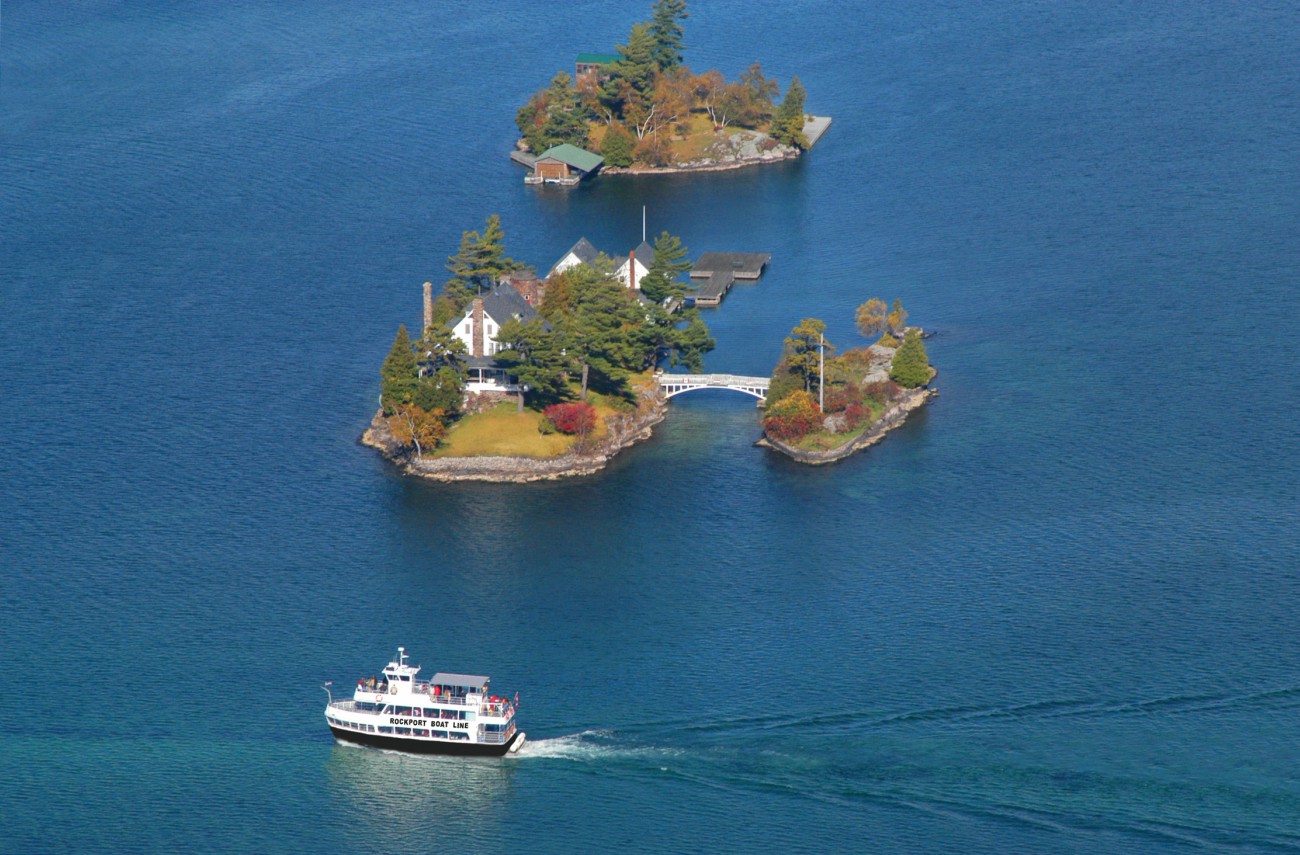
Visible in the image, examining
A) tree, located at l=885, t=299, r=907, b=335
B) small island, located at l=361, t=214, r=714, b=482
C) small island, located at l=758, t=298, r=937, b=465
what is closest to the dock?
small island, located at l=361, t=214, r=714, b=482

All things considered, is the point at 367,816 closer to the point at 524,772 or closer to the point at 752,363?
the point at 524,772

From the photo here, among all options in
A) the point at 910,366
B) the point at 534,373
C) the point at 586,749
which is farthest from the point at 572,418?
the point at 586,749

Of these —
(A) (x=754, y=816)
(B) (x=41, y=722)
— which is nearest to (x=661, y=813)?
(A) (x=754, y=816)

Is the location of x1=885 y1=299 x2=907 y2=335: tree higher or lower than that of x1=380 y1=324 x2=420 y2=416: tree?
higher

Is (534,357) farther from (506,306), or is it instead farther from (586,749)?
(586,749)

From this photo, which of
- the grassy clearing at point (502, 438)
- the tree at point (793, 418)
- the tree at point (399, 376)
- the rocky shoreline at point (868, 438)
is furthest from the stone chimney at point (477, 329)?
the tree at point (793, 418)

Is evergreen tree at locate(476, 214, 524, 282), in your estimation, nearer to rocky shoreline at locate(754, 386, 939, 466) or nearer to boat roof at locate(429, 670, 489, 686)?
rocky shoreline at locate(754, 386, 939, 466)
